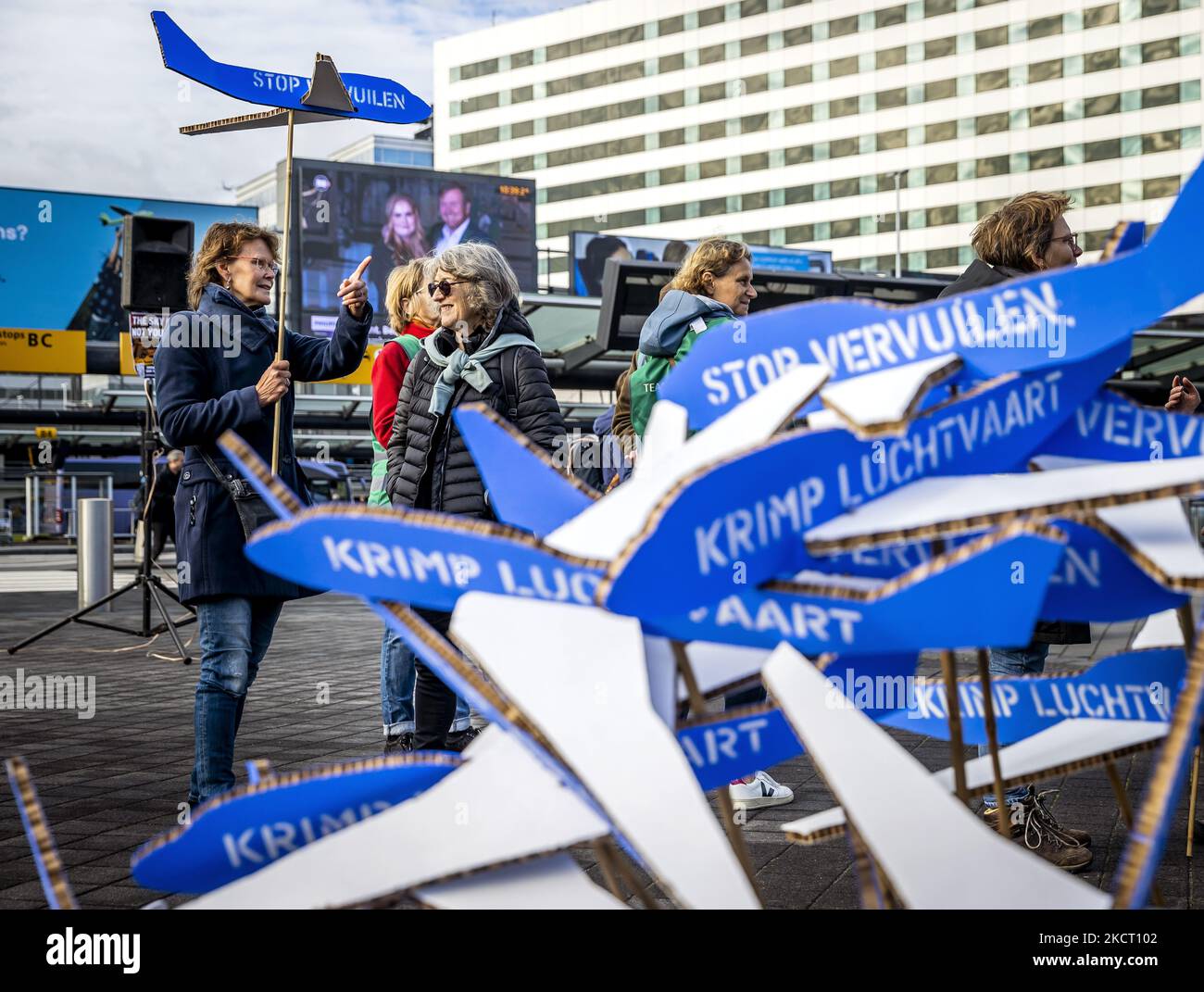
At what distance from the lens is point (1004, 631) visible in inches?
43.1

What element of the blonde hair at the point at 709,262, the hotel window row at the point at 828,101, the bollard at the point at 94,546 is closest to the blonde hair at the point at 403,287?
the blonde hair at the point at 709,262

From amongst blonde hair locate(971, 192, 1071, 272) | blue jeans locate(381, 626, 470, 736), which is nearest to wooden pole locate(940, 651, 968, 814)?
blonde hair locate(971, 192, 1071, 272)

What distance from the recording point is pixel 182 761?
507 cm

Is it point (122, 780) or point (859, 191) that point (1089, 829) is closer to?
point (122, 780)

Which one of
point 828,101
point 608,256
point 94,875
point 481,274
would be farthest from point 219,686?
point 828,101

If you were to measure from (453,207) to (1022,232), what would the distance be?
2859cm

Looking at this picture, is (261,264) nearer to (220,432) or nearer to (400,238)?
(220,432)

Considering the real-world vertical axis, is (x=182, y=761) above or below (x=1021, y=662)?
below

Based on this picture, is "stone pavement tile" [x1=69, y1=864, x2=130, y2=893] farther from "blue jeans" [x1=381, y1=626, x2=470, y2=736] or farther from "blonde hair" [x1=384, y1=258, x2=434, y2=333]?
"blonde hair" [x1=384, y1=258, x2=434, y2=333]

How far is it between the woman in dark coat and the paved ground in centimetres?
42

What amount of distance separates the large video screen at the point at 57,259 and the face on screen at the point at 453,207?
5.17 m

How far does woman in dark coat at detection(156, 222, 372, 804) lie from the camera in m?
3.68

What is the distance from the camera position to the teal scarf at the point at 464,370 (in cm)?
421

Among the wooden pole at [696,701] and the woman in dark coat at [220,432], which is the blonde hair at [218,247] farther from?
the wooden pole at [696,701]
